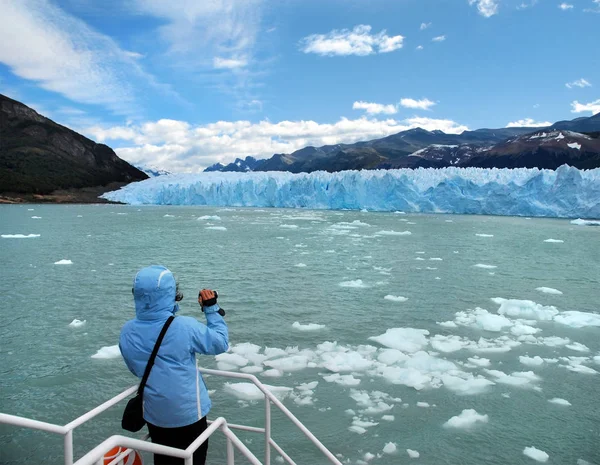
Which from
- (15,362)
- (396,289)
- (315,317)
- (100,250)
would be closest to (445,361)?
(315,317)

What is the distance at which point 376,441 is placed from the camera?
3818 millimetres

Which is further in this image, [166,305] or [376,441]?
[376,441]

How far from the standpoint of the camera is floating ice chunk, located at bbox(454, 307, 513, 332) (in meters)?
6.83

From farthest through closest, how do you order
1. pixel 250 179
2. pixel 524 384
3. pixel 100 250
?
pixel 250 179
pixel 100 250
pixel 524 384

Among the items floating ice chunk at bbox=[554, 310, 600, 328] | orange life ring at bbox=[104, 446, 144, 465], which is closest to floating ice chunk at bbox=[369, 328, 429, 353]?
floating ice chunk at bbox=[554, 310, 600, 328]

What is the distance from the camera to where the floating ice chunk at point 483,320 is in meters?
6.83

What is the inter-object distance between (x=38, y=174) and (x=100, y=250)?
239 feet

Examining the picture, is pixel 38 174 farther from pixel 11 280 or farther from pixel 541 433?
pixel 541 433

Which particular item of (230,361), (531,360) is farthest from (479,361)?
(230,361)

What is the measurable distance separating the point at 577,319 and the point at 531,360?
238 cm

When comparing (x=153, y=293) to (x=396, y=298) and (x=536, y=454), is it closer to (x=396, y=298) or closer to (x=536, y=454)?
(x=536, y=454)

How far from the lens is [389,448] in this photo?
146 inches

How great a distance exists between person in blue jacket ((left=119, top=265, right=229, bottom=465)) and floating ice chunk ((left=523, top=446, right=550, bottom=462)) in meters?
2.83

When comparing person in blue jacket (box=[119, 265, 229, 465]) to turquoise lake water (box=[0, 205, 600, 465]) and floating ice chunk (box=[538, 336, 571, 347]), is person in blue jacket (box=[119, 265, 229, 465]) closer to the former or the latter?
turquoise lake water (box=[0, 205, 600, 465])
